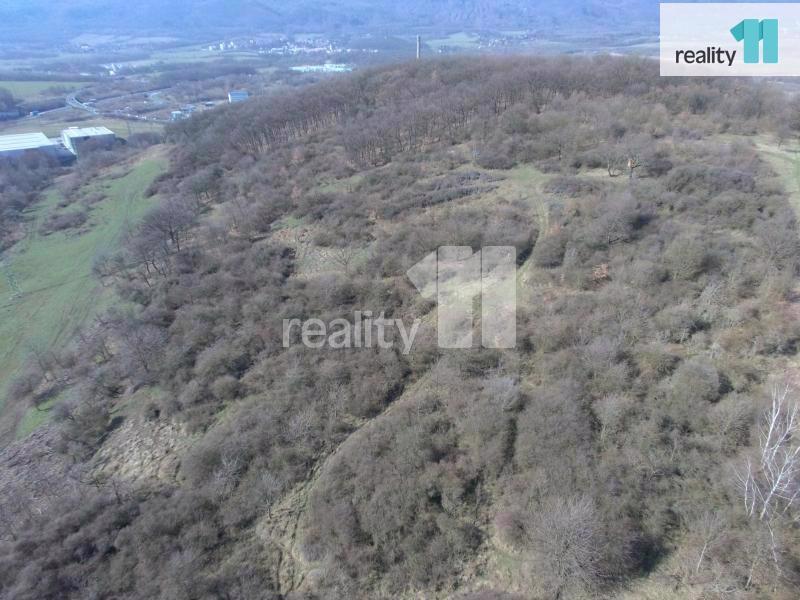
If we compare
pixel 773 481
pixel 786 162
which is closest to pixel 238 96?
pixel 786 162

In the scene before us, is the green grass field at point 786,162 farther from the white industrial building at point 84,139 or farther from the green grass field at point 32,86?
the green grass field at point 32,86

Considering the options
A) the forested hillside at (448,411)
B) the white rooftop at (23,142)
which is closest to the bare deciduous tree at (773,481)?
the forested hillside at (448,411)

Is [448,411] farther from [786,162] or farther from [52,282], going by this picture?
[52,282]

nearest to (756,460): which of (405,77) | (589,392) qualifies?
(589,392)

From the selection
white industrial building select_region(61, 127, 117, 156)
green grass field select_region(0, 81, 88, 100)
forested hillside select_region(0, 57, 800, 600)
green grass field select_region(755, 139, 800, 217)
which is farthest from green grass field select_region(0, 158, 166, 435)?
green grass field select_region(0, 81, 88, 100)

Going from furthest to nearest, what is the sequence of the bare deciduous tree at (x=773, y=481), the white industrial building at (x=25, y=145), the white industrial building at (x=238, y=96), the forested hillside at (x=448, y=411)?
the white industrial building at (x=238, y=96) → the white industrial building at (x=25, y=145) → the forested hillside at (x=448, y=411) → the bare deciduous tree at (x=773, y=481)

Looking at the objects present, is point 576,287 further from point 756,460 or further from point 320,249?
point 320,249

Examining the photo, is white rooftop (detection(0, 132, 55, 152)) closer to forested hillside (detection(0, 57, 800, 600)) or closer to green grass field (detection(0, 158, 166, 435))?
green grass field (detection(0, 158, 166, 435))
